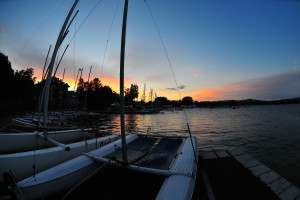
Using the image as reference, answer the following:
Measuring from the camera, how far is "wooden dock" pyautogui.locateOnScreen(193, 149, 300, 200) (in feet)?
12.5

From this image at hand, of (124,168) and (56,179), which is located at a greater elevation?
(124,168)

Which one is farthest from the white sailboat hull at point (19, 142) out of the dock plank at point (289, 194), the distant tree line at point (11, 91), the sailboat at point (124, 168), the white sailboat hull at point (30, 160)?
the distant tree line at point (11, 91)

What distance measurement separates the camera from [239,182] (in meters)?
4.42

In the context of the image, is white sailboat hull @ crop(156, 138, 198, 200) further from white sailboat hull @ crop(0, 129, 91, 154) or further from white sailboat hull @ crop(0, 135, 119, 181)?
white sailboat hull @ crop(0, 129, 91, 154)

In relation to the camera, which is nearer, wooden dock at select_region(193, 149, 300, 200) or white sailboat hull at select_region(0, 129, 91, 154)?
wooden dock at select_region(193, 149, 300, 200)

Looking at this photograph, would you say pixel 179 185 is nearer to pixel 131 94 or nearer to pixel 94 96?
pixel 94 96

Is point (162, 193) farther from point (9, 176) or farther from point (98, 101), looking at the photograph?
point (98, 101)

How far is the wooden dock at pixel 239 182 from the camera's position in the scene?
12.5ft

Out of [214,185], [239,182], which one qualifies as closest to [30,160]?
[214,185]

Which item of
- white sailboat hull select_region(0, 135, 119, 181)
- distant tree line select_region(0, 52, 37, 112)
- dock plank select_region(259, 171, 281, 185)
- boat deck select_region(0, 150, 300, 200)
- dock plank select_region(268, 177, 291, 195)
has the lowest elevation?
boat deck select_region(0, 150, 300, 200)

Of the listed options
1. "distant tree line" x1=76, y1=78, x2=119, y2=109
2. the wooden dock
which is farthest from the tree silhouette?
the wooden dock

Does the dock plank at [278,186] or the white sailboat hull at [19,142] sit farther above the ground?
the white sailboat hull at [19,142]

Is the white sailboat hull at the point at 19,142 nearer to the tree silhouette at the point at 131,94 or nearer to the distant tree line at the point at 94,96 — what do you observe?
the distant tree line at the point at 94,96

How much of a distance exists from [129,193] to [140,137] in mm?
4293
